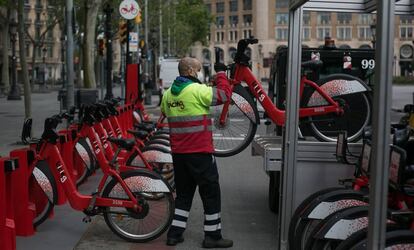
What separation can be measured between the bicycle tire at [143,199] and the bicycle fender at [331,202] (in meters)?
2.03

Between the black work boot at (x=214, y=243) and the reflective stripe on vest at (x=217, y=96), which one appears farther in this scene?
the black work boot at (x=214, y=243)

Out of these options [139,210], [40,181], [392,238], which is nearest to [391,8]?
[392,238]

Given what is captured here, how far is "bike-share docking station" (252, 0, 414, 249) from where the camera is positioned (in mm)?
3146

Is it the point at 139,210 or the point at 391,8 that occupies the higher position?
the point at 391,8

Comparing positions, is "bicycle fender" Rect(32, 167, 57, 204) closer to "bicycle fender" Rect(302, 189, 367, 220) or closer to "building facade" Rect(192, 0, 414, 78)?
"bicycle fender" Rect(302, 189, 367, 220)

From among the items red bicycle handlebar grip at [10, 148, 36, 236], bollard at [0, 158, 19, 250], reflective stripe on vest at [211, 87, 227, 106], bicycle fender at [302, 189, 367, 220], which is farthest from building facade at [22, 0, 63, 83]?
bicycle fender at [302, 189, 367, 220]

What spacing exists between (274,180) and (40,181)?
Result: 2699mm

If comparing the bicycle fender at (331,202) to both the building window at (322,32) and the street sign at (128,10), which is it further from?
the building window at (322,32)

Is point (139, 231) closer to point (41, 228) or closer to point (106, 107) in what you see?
point (41, 228)

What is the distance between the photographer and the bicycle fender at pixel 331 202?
15.5ft

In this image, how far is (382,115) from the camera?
10.3ft

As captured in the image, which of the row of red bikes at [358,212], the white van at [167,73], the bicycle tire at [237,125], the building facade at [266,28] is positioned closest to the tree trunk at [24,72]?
the bicycle tire at [237,125]

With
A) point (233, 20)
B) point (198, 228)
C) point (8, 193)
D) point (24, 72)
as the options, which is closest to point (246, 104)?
point (198, 228)

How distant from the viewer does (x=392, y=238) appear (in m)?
3.58
